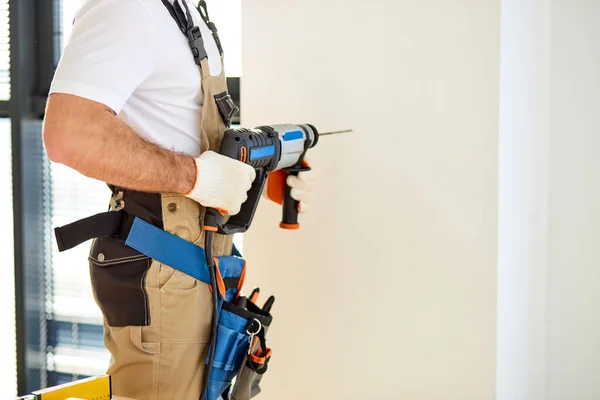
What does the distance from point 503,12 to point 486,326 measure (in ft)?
2.55

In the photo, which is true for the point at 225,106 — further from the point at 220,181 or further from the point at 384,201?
the point at 384,201

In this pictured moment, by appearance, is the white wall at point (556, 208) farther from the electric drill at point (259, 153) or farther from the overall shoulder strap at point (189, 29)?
the overall shoulder strap at point (189, 29)

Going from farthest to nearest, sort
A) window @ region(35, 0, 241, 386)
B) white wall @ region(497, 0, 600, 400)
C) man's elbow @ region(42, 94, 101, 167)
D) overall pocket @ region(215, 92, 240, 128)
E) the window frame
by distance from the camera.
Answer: window @ region(35, 0, 241, 386)
the window frame
white wall @ region(497, 0, 600, 400)
overall pocket @ region(215, 92, 240, 128)
man's elbow @ region(42, 94, 101, 167)

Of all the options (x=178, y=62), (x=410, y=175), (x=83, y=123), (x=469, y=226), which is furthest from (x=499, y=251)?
(x=83, y=123)

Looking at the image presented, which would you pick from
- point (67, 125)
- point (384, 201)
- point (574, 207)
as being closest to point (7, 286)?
point (384, 201)

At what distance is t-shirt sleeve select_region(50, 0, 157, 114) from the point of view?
123cm

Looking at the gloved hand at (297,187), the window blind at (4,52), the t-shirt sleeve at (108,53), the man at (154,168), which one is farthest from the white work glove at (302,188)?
the window blind at (4,52)

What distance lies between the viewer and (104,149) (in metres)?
1.25

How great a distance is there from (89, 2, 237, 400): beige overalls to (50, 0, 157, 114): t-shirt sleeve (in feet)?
0.59

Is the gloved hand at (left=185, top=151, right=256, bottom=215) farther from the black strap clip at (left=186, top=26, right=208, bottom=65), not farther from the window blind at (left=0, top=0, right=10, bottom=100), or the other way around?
the window blind at (left=0, top=0, right=10, bottom=100)

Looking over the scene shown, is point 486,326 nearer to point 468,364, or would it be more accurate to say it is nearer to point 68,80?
point 468,364

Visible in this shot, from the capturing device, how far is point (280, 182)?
1.84 metres

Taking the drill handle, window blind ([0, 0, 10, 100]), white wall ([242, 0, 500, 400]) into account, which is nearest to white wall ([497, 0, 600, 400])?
white wall ([242, 0, 500, 400])

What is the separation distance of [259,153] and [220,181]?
14 centimetres
